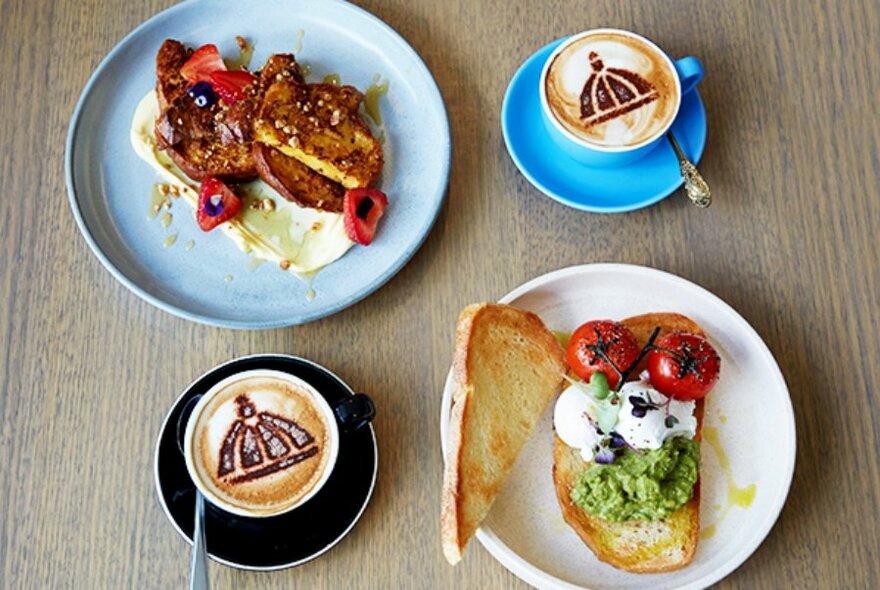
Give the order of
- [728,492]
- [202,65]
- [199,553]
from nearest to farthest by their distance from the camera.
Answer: [199,553], [728,492], [202,65]

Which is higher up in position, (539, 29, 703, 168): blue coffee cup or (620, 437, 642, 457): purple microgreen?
(539, 29, 703, 168): blue coffee cup

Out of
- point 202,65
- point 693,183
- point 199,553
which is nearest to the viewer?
point 199,553

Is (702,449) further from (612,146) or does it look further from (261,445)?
(261,445)

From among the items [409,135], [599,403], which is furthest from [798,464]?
[409,135]

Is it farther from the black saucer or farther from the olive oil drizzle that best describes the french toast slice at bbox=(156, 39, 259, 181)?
the olive oil drizzle

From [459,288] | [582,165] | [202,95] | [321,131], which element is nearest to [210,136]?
[202,95]

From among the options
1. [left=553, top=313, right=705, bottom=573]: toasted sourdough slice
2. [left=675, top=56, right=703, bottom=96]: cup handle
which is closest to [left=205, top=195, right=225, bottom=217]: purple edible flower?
[left=553, top=313, right=705, bottom=573]: toasted sourdough slice

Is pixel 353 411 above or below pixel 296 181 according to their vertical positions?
below

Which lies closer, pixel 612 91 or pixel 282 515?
pixel 282 515
